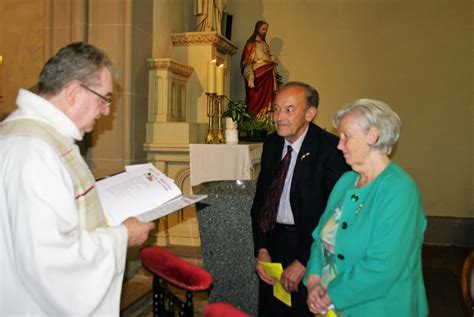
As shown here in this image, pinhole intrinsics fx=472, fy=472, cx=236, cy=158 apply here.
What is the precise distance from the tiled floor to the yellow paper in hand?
1.27 metres

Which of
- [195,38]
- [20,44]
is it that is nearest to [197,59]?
[195,38]

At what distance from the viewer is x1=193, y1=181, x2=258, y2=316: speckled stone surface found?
266 centimetres

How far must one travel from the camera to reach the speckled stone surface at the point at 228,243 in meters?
2.66

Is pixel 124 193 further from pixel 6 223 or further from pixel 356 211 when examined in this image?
pixel 356 211

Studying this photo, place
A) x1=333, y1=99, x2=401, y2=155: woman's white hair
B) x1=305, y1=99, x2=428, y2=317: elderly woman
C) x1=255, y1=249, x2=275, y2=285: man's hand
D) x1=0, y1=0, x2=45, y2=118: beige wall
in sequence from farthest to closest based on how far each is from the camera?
1. x1=0, y1=0, x2=45, y2=118: beige wall
2. x1=255, y1=249, x2=275, y2=285: man's hand
3. x1=333, y1=99, x2=401, y2=155: woman's white hair
4. x1=305, y1=99, x2=428, y2=317: elderly woman

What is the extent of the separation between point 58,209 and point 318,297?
1007 millimetres

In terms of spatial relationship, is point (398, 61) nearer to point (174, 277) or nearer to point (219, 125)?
point (219, 125)

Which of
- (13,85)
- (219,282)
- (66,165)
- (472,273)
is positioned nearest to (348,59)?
(13,85)

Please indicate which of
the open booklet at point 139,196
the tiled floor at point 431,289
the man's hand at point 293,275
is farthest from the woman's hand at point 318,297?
the tiled floor at point 431,289

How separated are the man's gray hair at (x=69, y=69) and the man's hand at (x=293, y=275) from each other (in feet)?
4.03

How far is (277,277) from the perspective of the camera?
2244mm

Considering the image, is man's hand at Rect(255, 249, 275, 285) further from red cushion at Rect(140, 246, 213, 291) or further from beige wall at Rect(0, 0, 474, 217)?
beige wall at Rect(0, 0, 474, 217)

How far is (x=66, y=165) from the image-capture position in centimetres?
143

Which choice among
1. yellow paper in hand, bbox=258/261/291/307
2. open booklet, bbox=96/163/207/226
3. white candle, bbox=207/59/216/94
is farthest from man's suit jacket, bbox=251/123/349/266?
white candle, bbox=207/59/216/94
